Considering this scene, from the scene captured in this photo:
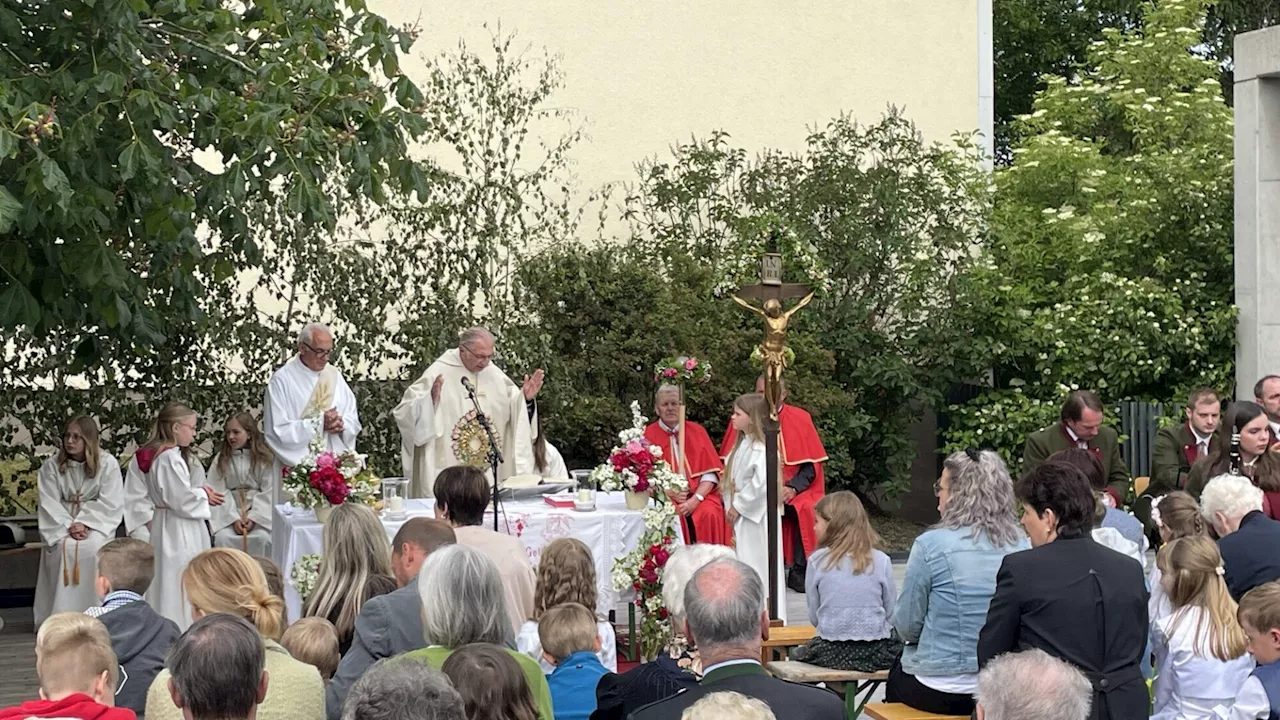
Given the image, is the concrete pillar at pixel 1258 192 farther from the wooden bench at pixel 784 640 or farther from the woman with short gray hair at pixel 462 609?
the woman with short gray hair at pixel 462 609

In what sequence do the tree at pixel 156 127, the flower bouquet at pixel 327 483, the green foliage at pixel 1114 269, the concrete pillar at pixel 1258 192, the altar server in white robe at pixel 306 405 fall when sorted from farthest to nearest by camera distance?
the green foliage at pixel 1114 269, the concrete pillar at pixel 1258 192, the altar server in white robe at pixel 306 405, the flower bouquet at pixel 327 483, the tree at pixel 156 127

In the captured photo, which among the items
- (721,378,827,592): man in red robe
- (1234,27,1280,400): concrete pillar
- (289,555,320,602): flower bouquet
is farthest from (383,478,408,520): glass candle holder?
(1234,27,1280,400): concrete pillar

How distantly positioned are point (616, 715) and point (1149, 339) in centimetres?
1120

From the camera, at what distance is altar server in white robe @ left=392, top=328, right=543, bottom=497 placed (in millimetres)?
10867

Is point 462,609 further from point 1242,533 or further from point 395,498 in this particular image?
point 395,498

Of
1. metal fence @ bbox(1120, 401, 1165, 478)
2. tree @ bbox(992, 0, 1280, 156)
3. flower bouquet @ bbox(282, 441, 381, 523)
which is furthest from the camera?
tree @ bbox(992, 0, 1280, 156)

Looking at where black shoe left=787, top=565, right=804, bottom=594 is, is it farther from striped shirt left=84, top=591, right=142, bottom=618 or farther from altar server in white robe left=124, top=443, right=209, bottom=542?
striped shirt left=84, top=591, right=142, bottom=618

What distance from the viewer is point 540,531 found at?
30.9 feet

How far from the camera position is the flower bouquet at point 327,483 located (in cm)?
912

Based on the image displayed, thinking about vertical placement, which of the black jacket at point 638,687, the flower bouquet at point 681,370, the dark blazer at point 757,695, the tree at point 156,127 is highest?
the tree at point 156,127

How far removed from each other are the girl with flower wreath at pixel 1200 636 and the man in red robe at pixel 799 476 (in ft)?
18.8

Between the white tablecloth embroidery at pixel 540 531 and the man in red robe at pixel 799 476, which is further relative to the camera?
the man in red robe at pixel 799 476

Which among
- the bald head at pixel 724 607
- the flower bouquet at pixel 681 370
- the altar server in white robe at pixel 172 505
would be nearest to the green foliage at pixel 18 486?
the altar server in white robe at pixel 172 505

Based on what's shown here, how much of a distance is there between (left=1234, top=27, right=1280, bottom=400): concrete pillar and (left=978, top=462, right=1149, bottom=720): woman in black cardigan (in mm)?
9264
